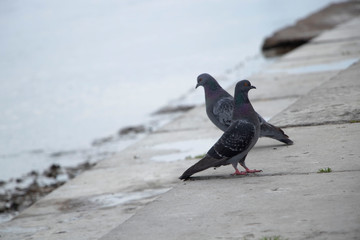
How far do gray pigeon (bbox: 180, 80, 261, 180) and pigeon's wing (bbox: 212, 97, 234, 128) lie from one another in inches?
31.8

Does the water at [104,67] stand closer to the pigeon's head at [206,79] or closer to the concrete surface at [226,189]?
the concrete surface at [226,189]

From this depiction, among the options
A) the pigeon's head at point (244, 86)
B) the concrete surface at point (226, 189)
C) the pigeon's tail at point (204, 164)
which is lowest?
the concrete surface at point (226, 189)

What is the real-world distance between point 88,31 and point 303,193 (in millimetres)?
26626

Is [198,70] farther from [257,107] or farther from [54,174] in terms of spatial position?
[54,174]

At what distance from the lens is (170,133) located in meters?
9.26

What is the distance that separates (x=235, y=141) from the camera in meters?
5.12

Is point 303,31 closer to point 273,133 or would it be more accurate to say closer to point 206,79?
point 206,79

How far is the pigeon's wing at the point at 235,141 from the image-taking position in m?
5.12

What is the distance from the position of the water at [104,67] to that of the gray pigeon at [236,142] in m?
4.58

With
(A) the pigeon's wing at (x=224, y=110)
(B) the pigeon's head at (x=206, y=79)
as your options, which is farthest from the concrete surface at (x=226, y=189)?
(B) the pigeon's head at (x=206, y=79)

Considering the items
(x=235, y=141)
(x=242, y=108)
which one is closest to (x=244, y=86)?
(x=242, y=108)

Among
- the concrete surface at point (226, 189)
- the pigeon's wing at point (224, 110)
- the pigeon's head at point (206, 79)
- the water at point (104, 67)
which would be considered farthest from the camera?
the water at point (104, 67)

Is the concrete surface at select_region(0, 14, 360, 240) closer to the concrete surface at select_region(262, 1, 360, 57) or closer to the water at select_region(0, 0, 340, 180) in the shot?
the water at select_region(0, 0, 340, 180)

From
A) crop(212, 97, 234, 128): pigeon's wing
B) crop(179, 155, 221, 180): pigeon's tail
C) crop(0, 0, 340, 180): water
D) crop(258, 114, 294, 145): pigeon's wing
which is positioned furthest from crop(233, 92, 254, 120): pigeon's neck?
crop(0, 0, 340, 180): water
